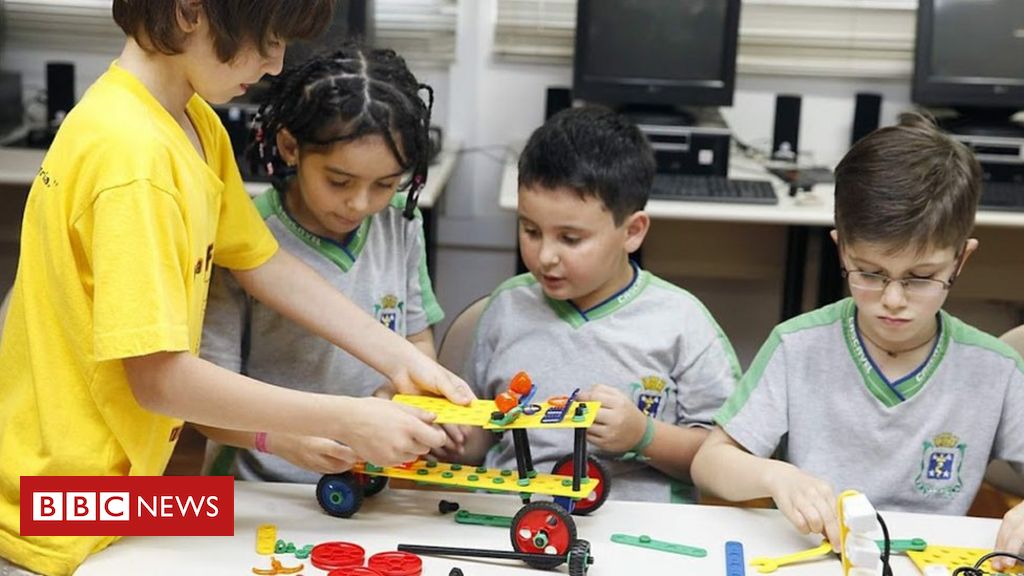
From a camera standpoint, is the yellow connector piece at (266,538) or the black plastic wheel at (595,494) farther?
the black plastic wheel at (595,494)

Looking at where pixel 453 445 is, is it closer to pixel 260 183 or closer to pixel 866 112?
pixel 260 183

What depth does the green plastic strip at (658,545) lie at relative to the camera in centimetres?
140

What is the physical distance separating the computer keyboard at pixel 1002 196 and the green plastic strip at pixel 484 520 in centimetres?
190

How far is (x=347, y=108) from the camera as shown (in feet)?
5.58

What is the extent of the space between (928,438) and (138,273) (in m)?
1.02

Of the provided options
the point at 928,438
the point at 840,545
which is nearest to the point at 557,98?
the point at 928,438

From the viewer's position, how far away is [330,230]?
1.79 metres

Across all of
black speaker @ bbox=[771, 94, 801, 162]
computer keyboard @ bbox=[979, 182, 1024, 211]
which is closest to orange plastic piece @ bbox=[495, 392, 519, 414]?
computer keyboard @ bbox=[979, 182, 1024, 211]

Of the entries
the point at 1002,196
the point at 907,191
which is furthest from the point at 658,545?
the point at 1002,196

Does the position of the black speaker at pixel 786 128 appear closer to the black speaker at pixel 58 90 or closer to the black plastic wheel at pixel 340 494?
the black speaker at pixel 58 90

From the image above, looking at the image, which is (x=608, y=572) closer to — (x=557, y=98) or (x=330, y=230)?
(x=330, y=230)

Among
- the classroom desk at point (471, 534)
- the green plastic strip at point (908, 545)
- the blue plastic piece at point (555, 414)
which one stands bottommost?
the classroom desk at point (471, 534)

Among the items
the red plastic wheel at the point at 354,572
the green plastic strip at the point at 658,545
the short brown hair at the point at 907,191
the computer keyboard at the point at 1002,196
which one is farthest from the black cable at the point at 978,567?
the computer keyboard at the point at 1002,196

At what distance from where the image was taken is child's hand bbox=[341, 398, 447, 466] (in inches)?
54.7
